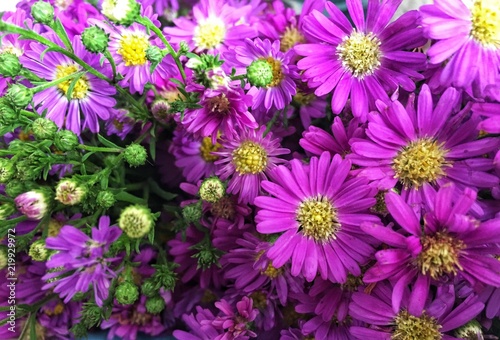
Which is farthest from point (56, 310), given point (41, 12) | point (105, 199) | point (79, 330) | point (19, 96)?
point (41, 12)

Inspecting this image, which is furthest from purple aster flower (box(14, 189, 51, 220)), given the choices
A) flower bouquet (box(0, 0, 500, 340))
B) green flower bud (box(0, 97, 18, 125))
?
green flower bud (box(0, 97, 18, 125))

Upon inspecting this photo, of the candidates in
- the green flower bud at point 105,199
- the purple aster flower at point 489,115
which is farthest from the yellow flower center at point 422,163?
the green flower bud at point 105,199

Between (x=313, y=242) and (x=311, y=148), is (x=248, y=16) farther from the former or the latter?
(x=313, y=242)

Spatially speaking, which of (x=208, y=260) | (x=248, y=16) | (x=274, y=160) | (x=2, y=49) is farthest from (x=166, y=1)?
(x=208, y=260)

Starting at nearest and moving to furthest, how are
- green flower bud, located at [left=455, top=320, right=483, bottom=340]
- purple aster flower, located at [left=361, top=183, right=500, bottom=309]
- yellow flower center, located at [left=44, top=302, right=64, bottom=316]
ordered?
1. purple aster flower, located at [left=361, top=183, right=500, bottom=309]
2. green flower bud, located at [left=455, top=320, right=483, bottom=340]
3. yellow flower center, located at [left=44, top=302, right=64, bottom=316]

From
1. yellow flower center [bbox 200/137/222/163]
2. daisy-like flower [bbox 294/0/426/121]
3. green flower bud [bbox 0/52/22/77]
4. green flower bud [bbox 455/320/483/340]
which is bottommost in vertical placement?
green flower bud [bbox 455/320/483/340]

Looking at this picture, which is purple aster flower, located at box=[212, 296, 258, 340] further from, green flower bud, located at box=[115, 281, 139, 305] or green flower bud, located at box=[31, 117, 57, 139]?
green flower bud, located at box=[31, 117, 57, 139]
